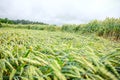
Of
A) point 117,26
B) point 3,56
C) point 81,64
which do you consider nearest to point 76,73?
point 81,64

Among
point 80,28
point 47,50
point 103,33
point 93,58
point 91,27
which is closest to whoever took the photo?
point 93,58

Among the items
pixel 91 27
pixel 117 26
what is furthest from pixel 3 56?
pixel 91 27

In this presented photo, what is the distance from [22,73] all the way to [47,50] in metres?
1.05

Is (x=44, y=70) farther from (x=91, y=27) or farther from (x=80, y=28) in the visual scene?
(x=80, y=28)

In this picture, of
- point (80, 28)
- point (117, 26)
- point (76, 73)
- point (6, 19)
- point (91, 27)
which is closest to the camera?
point (76, 73)

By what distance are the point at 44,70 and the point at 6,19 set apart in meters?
52.7

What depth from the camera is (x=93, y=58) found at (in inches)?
74.2

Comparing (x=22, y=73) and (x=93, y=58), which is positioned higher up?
(x=93, y=58)

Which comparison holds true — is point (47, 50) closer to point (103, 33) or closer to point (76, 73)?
point (76, 73)

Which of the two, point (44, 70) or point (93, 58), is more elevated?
point (93, 58)

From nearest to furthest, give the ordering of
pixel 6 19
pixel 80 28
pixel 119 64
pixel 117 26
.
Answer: pixel 119 64
pixel 117 26
pixel 80 28
pixel 6 19

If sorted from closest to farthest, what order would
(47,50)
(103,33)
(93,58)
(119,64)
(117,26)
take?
(93,58) → (119,64) → (47,50) → (117,26) → (103,33)

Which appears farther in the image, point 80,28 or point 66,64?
point 80,28

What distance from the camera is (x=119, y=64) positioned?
2.03 m
